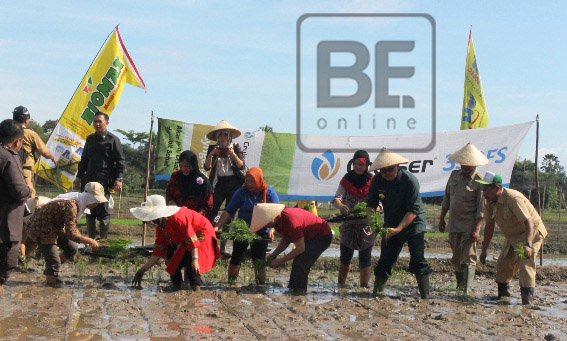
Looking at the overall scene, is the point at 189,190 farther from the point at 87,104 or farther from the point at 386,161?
the point at 87,104

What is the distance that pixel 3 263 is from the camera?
254 inches

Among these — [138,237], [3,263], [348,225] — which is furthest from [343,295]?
[138,237]

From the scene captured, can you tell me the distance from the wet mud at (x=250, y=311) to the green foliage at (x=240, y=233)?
0.58m

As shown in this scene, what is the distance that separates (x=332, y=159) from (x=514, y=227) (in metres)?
6.01

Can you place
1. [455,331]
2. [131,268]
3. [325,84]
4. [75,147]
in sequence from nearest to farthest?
[455,331], [131,268], [325,84], [75,147]

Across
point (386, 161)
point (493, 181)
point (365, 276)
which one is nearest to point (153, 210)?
point (386, 161)

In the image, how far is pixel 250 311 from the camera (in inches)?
267

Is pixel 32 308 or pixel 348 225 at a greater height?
pixel 348 225

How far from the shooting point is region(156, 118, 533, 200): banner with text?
13305mm

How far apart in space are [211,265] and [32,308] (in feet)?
6.69

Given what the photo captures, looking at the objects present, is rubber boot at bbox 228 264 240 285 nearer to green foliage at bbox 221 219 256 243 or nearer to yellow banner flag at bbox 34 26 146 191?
green foliage at bbox 221 219 256 243

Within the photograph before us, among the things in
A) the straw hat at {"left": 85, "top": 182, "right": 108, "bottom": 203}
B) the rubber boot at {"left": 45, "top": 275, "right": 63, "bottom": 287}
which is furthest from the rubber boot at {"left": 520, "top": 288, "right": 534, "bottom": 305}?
the rubber boot at {"left": 45, "top": 275, "right": 63, "bottom": 287}

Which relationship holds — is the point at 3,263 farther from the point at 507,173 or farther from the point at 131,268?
the point at 507,173

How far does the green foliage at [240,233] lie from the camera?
7.91 meters
